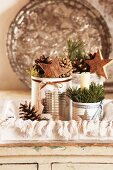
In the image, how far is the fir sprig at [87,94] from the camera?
88cm

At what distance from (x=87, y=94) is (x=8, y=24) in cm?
71

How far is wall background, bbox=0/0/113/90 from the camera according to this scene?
4.85ft

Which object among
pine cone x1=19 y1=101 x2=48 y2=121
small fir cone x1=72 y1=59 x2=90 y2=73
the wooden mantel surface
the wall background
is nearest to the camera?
the wooden mantel surface

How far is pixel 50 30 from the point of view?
1496 millimetres

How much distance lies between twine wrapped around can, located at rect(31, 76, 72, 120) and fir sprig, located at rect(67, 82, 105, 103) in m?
0.02

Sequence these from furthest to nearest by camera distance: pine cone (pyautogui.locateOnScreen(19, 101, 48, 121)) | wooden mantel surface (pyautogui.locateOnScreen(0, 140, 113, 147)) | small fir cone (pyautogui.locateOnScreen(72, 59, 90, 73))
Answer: small fir cone (pyautogui.locateOnScreen(72, 59, 90, 73))
pine cone (pyautogui.locateOnScreen(19, 101, 48, 121))
wooden mantel surface (pyautogui.locateOnScreen(0, 140, 113, 147))

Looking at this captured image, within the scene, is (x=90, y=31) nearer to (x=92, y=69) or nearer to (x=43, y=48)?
(x=43, y=48)

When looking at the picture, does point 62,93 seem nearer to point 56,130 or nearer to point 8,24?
point 56,130

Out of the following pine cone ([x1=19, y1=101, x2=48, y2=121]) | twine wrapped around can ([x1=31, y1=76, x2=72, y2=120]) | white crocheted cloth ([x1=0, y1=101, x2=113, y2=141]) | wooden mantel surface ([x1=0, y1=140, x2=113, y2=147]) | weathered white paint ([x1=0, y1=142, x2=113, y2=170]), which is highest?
twine wrapped around can ([x1=31, y1=76, x2=72, y2=120])

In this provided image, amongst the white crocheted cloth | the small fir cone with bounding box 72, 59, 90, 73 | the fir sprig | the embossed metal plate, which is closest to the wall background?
the embossed metal plate

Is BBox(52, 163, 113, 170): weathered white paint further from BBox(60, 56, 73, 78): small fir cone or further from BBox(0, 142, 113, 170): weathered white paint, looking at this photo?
BBox(60, 56, 73, 78): small fir cone

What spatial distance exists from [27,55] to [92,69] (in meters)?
0.56

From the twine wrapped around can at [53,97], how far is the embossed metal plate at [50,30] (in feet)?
1.97

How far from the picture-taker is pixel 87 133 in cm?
79
